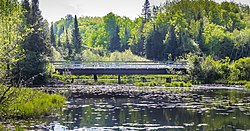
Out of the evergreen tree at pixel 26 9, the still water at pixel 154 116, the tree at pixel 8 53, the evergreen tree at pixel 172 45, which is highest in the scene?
the evergreen tree at pixel 26 9

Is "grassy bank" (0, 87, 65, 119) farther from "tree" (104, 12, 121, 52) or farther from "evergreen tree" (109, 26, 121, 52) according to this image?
"tree" (104, 12, 121, 52)

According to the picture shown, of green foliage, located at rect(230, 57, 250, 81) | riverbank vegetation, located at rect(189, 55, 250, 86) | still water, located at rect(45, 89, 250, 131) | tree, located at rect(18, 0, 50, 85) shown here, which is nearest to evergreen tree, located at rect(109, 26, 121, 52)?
riverbank vegetation, located at rect(189, 55, 250, 86)

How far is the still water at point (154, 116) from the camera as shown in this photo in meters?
26.6

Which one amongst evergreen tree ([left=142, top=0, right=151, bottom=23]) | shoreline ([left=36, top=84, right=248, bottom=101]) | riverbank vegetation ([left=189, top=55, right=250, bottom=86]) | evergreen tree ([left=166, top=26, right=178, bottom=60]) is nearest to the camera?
shoreline ([left=36, top=84, right=248, bottom=101])

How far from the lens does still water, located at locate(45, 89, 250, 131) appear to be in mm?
26562

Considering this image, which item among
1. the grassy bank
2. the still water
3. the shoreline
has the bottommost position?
the shoreline

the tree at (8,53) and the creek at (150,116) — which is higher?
the tree at (8,53)

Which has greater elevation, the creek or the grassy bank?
the grassy bank

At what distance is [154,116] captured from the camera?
31219mm

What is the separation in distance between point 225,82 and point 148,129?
50885mm

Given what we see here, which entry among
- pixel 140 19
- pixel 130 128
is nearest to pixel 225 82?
pixel 130 128

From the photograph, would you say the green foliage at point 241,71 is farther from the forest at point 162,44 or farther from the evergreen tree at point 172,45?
the evergreen tree at point 172,45

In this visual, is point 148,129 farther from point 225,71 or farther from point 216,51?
point 216,51

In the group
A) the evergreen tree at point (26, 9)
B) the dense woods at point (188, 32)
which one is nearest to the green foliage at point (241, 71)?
the dense woods at point (188, 32)
